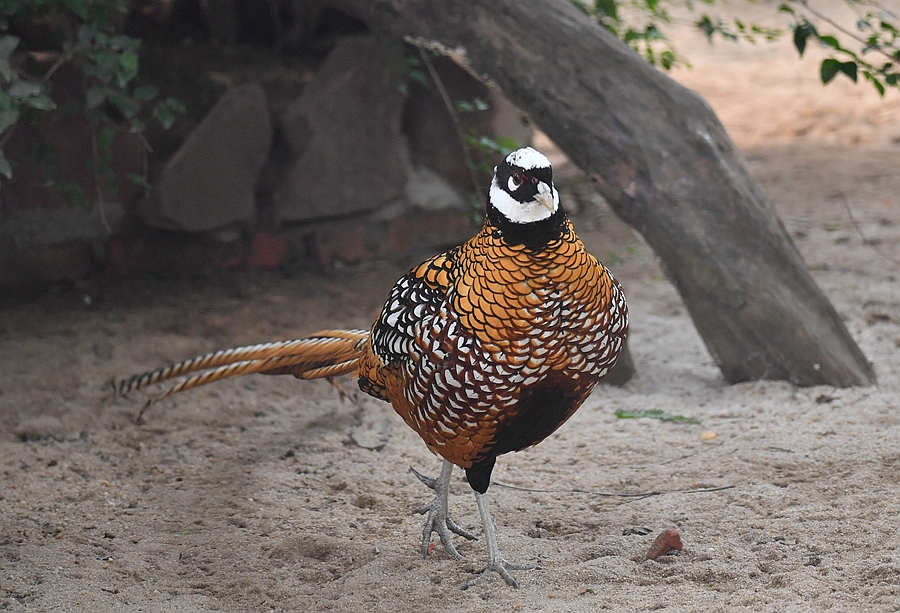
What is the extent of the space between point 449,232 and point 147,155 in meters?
1.62

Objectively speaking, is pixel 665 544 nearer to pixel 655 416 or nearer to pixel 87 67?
pixel 655 416

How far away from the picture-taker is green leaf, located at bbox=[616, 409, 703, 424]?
3.25 m

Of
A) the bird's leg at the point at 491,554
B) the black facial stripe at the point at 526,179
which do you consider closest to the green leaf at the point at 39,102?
the black facial stripe at the point at 526,179

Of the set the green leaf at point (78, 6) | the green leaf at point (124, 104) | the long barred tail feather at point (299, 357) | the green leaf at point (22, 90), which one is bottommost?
the long barred tail feather at point (299, 357)

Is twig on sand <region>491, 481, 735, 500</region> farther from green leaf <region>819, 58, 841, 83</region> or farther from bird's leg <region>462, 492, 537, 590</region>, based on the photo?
green leaf <region>819, 58, 841, 83</region>

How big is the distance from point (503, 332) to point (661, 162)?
152 centimetres

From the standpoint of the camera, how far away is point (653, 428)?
324 cm

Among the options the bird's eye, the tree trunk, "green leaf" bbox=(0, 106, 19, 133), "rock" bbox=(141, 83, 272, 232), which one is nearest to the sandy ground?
the tree trunk

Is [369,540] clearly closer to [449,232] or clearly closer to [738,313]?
[738,313]

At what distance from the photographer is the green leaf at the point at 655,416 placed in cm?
325

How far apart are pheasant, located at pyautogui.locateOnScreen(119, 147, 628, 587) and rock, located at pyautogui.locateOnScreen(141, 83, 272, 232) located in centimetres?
217

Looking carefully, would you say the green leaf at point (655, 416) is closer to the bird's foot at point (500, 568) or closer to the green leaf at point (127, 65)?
the bird's foot at point (500, 568)

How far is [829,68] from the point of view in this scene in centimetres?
332

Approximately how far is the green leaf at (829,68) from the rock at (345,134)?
6.29 ft
